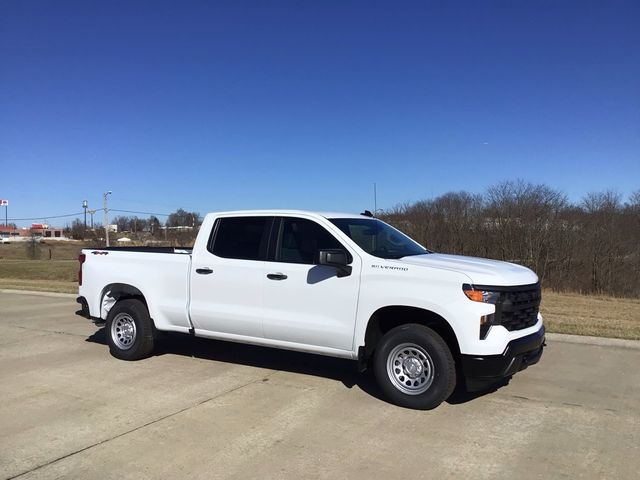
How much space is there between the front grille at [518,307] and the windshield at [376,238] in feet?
4.09

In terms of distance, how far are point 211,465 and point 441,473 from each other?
1.69 m

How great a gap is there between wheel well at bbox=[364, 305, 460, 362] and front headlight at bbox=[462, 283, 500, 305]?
40 centimetres

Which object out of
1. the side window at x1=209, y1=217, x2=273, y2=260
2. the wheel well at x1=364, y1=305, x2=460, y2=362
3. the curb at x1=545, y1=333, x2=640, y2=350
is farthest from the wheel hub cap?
the curb at x1=545, y1=333, x2=640, y2=350

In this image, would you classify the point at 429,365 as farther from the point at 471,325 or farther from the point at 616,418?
the point at 616,418

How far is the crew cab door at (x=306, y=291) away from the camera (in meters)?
5.66

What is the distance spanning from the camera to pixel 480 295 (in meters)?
4.95

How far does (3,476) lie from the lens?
3.86 metres

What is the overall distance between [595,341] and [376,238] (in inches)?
173

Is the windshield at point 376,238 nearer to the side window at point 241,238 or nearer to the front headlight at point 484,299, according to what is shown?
the side window at point 241,238

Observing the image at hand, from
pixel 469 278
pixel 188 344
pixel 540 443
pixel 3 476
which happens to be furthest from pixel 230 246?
pixel 540 443

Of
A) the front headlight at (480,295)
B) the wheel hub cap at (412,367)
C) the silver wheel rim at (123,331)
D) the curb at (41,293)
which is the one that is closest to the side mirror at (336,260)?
the wheel hub cap at (412,367)

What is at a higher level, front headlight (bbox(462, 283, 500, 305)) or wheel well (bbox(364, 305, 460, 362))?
front headlight (bbox(462, 283, 500, 305))

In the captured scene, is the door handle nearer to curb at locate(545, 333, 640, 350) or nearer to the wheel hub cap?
the wheel hub cap

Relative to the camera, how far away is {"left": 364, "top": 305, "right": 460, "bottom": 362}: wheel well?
532 cm
